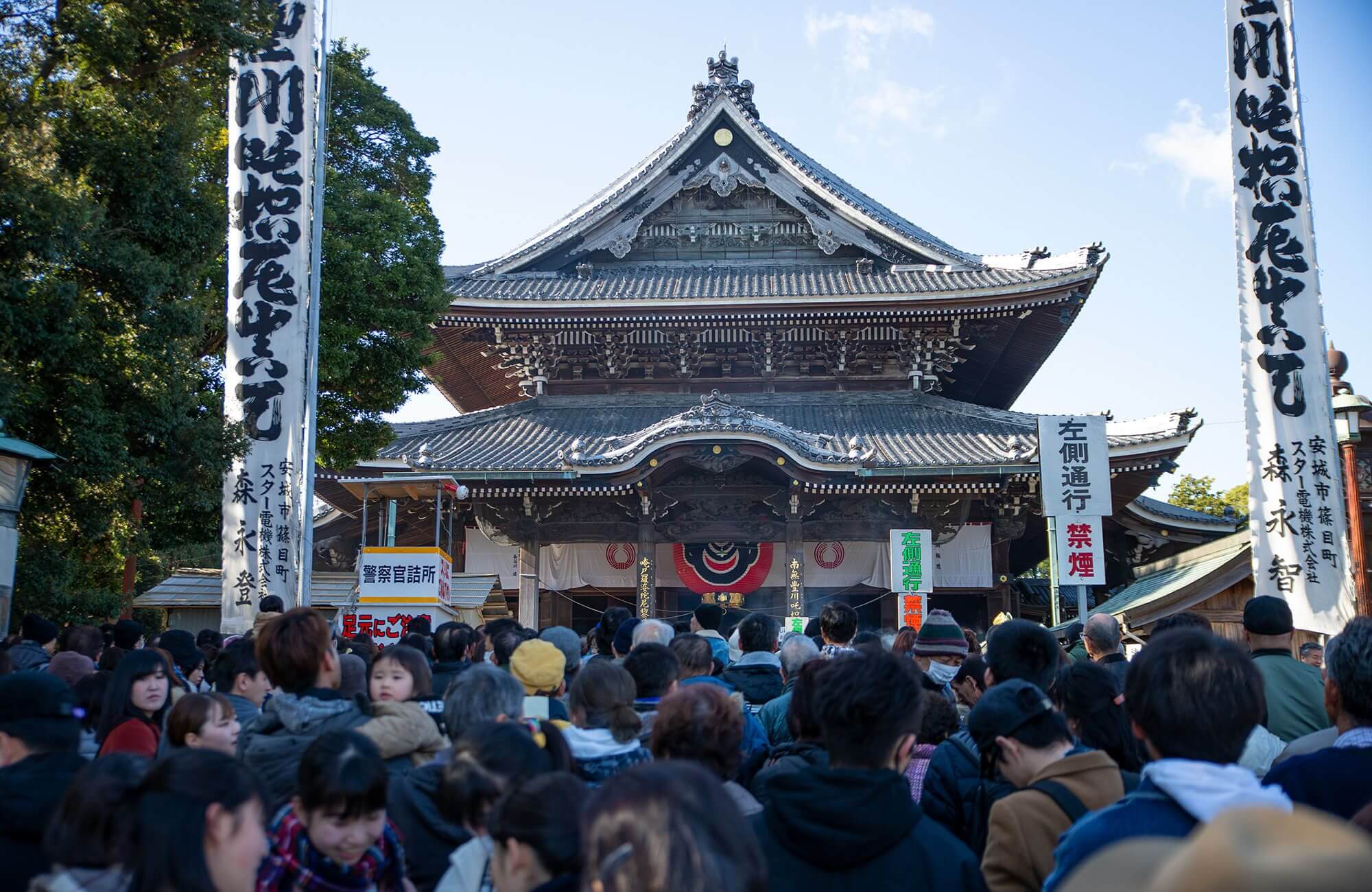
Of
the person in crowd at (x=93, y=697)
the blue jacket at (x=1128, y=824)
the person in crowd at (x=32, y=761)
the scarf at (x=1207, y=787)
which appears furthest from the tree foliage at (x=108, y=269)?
the scarf at (x=1207, y=787)

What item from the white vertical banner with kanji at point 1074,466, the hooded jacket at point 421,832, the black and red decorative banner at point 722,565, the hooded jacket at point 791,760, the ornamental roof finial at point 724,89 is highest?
the ornamental roof finial at point 724,89

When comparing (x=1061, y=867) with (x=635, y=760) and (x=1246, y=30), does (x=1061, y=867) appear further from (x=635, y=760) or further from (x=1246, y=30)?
(x=1246, y=30)

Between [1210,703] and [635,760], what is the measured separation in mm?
1889

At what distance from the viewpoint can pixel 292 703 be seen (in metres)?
3.63

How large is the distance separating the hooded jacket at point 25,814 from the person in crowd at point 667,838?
197 cm

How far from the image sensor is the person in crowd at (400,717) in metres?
3.74

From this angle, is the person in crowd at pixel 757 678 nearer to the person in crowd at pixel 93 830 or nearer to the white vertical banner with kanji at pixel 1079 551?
the person in crowd at pixel 93 830

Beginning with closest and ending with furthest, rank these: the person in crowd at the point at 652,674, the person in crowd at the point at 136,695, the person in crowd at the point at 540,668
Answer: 1. the person in crowd at the point at 136,695
2. the person in crowd at the point at 652,674
3. the person in crowd at the point at 540,668

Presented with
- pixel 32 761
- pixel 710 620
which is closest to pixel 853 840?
pixel 32 761

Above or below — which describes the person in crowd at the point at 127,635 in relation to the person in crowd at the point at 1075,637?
above

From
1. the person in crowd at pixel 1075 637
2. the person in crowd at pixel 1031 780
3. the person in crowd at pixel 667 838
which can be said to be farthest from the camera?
the person in crowd at pixel 1075 637

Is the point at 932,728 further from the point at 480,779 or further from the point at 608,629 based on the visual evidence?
the point at 608,629

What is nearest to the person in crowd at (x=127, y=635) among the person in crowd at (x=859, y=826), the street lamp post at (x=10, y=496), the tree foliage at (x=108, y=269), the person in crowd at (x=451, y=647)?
the tree foliage at (x=108, y=269)

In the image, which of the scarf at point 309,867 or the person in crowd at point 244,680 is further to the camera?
the person in crowd at point 244,680
